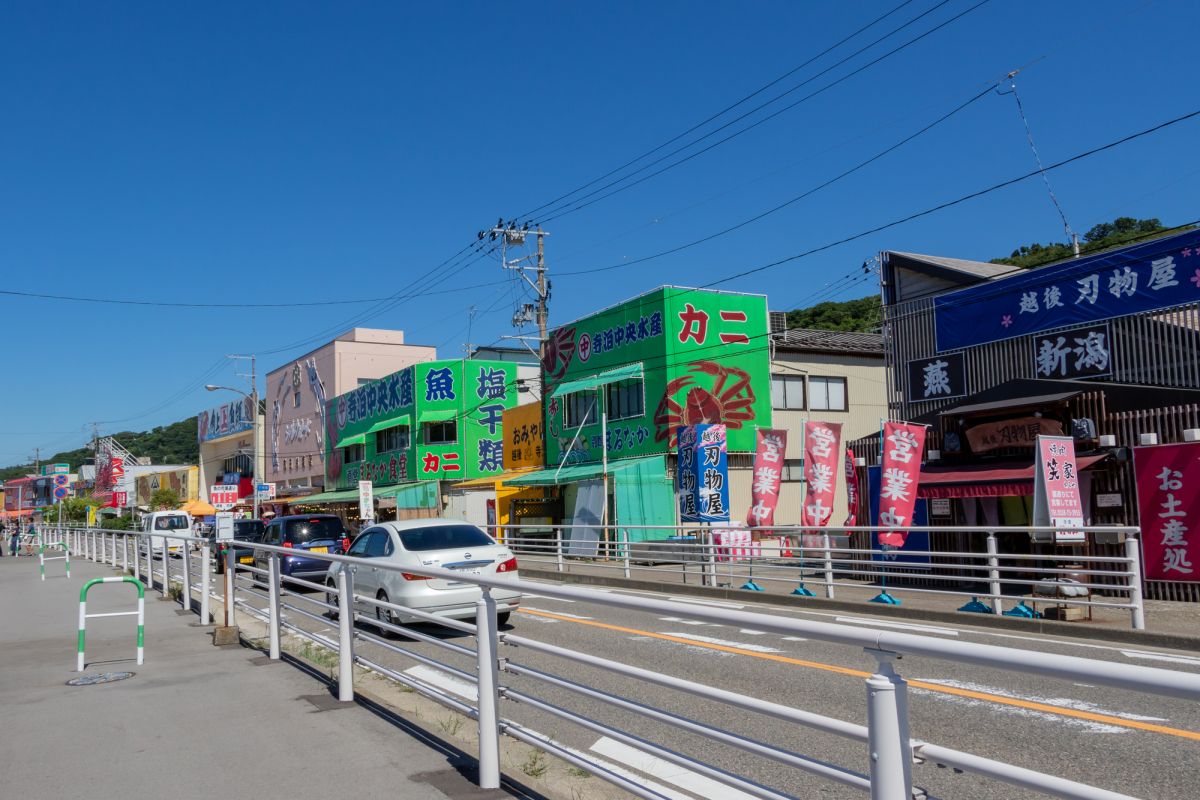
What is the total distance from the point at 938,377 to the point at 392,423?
30944 mm

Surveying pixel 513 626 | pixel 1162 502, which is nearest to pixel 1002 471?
pixel 1162 502

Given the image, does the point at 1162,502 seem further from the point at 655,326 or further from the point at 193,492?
the point at 193,492

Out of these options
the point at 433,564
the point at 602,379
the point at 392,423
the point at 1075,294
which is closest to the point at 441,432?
the point at 392,423

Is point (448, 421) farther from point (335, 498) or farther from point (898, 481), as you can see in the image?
point (898, 481)

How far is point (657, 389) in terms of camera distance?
29406 millimetres

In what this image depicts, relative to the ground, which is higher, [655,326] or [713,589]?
[655,326]

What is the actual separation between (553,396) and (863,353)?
10948mm

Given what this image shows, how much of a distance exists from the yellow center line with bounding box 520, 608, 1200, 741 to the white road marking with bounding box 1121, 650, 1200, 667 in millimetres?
3256

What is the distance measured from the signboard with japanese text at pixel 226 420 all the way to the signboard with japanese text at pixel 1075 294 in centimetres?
5868

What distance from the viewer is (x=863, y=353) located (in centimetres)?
3356

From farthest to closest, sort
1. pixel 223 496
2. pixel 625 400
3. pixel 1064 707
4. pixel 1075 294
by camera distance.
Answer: pixel 625 400 → pixel 223 496 → pixel 1075 294 → pixel 1064 707

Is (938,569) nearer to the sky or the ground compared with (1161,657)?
nearer to the sky

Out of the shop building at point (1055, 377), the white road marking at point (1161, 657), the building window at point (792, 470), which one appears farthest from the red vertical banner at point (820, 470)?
the building window at point (792, 470)

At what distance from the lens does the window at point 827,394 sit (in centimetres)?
3262
